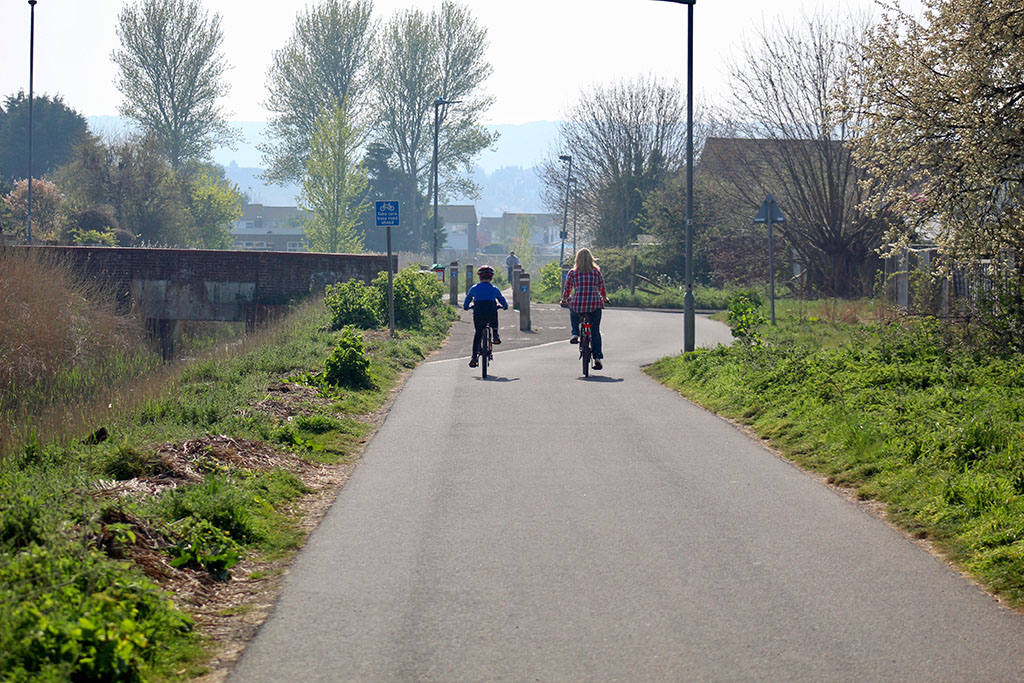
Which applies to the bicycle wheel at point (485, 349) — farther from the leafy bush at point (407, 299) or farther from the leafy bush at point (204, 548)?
the leafy bush at point (204, 548)

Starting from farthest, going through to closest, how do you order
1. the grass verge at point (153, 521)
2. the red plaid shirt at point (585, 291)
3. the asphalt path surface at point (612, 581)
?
the red plaid shirt at point (585, 291), the asphalt path surface at point (612, 581), the grass verge at point (153, 521)

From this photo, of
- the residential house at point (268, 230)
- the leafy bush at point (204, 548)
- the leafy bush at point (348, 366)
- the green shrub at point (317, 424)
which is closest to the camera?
the leafy bush at point (204, 548)

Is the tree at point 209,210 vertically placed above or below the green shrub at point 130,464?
above

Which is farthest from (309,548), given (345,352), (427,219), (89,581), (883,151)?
(427,219)

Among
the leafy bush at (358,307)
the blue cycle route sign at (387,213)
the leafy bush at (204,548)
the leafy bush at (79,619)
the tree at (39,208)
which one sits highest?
the tree at (39,208)

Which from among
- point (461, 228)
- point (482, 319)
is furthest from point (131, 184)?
point (461, 228)

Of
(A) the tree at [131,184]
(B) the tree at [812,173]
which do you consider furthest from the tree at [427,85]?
(B) the tree at [812,173]

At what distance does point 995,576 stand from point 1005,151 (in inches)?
337

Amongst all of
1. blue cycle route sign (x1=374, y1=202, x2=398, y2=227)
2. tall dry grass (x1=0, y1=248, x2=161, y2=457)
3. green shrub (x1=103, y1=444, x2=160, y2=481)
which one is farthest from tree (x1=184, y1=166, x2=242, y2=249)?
green shrub (x1=103, y1=444, x2=160, y2=481)

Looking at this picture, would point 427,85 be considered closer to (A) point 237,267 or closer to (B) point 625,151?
(B) point 625,151

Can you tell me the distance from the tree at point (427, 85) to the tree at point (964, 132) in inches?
2348

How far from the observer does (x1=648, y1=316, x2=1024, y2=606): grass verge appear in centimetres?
694

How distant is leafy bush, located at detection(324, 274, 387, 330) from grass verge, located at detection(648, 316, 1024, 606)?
982cm

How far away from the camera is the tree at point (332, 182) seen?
61.9 m
